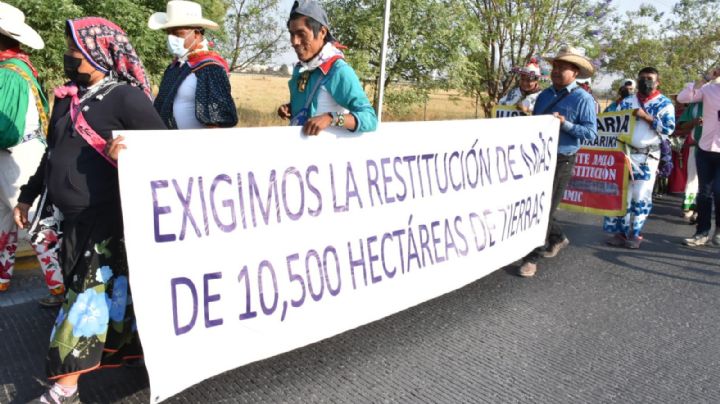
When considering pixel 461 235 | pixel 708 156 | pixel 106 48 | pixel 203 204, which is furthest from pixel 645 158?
pixel 106 48

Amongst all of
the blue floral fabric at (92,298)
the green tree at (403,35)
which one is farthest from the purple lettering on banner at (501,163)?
the green tree at (403,35)

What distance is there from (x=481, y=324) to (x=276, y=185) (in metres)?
1.80

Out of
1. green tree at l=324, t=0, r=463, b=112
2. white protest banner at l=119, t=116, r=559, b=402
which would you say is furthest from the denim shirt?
green tree at l=324, t=0, r=463, b=112

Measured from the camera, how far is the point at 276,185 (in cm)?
275

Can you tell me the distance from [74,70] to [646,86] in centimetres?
551

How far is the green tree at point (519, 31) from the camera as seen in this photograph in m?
13.6

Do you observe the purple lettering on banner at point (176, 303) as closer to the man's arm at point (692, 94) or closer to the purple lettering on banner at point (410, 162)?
the purple lettering on banner at point (410, 162)

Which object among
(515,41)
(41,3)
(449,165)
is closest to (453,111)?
(515,41)

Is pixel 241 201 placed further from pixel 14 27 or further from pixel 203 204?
pixel 14 27

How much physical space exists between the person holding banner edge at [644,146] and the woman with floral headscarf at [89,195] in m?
5.04

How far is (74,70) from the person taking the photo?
2494mm

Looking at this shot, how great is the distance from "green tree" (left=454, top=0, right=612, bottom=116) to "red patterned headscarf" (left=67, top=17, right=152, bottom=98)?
1112cm

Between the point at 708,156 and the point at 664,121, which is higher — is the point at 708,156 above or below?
below

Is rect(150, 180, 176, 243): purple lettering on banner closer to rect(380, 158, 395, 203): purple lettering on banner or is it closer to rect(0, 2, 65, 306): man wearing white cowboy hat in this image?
rect(0, 2, 65, 306): man wearing white cowboy hat
